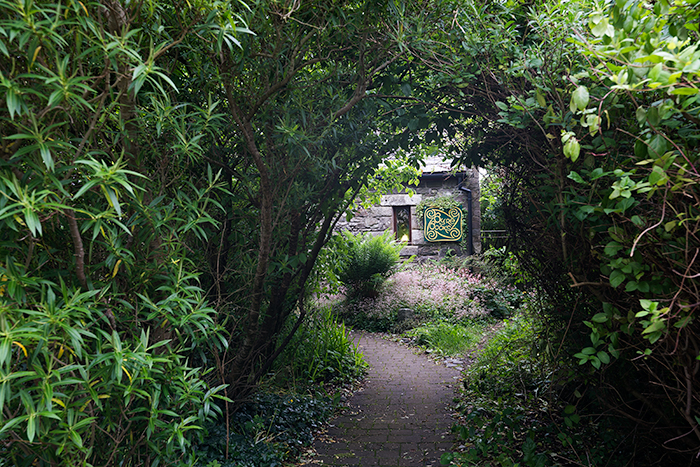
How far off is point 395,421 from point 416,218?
784 cm

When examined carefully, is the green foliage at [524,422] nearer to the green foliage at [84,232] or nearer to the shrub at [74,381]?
the shrub at [74,381]

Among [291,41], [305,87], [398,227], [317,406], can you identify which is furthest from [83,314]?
[398,227]

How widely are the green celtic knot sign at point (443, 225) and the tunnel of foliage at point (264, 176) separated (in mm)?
7400

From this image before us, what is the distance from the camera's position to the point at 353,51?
Result: 295 cm

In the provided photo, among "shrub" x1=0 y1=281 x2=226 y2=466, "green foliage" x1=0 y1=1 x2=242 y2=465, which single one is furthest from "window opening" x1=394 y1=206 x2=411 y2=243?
"shrub" x1=0 y1=281 x2=226 y2=466

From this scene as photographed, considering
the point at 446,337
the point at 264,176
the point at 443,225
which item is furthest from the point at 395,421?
the point at 443,225

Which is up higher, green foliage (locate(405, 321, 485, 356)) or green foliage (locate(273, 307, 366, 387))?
green foliage (locate(273, 307, 366, 387))

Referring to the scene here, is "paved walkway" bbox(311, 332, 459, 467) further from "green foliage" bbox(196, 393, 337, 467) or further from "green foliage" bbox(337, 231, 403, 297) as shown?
"green foliage" bbox(337, 231, 403, 297)

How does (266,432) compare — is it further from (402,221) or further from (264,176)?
(402,221)

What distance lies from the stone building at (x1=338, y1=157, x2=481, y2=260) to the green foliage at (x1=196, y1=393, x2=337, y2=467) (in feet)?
23.6

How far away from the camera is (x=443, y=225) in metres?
11.3

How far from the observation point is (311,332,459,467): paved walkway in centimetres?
339

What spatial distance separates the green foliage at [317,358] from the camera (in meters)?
4.73

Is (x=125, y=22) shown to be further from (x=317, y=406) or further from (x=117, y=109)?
(x=317, y=406)
